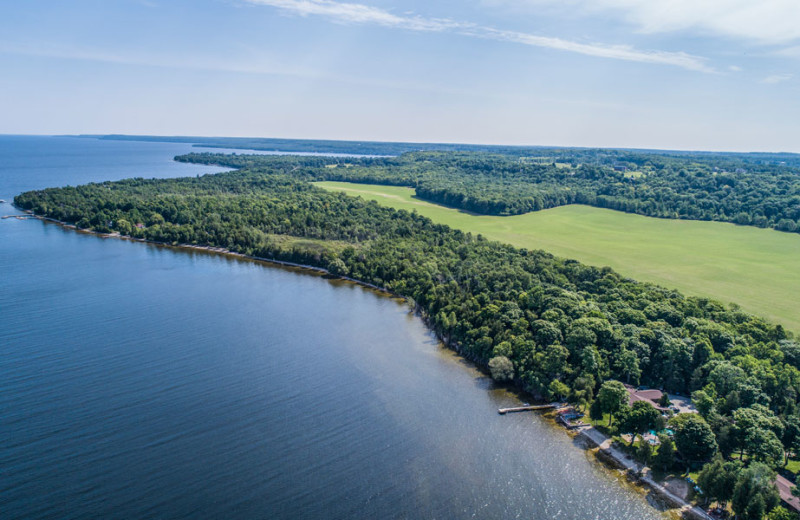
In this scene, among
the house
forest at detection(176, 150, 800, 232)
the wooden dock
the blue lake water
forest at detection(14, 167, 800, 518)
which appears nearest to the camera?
the blue lake water

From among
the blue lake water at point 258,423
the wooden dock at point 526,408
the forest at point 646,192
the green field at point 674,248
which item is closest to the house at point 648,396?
the wooden dock at point 526,408

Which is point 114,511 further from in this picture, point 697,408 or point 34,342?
point 697,408

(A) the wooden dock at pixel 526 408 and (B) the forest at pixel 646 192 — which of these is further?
(B) the forest at pixel 646 192

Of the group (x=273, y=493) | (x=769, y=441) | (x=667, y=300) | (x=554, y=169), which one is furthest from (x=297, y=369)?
(x=554, y=169)

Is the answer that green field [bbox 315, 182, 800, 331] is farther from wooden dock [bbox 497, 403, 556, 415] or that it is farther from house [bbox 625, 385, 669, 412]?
wooden dock [bbox 497, 403, 556, 415]

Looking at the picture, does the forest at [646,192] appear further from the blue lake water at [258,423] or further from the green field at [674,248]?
the blue lake water at [258,423]

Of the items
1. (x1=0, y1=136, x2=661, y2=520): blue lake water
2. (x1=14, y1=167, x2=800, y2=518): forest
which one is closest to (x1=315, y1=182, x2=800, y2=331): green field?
(x1=14, y1=167, x2=800, y2=518): forest
